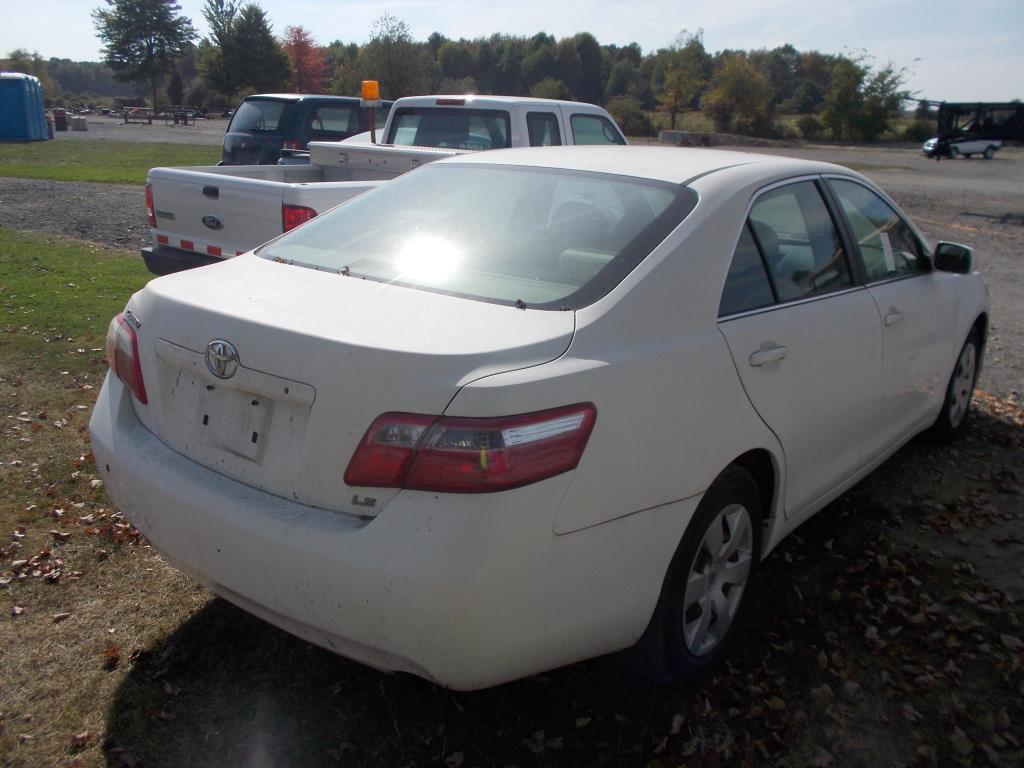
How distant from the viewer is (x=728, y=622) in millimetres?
3180

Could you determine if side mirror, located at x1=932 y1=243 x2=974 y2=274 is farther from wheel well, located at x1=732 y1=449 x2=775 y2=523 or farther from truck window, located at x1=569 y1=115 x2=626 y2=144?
truck window, located at x1=569 y1=115 x2=626 y2=144

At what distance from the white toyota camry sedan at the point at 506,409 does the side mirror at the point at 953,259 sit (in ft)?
3.61

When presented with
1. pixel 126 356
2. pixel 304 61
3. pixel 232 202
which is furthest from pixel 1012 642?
pixel 304 61

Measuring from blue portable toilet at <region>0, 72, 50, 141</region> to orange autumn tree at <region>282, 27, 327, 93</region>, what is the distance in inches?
1687

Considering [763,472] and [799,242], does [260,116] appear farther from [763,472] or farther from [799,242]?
[763,472]

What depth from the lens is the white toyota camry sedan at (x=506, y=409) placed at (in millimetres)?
2293

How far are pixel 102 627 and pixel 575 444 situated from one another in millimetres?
2056

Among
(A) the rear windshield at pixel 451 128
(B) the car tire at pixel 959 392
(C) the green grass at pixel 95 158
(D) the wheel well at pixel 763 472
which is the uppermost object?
(A) the rear windshield at pixel 451 128

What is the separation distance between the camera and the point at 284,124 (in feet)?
43.4

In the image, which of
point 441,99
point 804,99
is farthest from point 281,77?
point 441,99

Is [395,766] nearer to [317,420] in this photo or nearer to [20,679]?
[317,420]

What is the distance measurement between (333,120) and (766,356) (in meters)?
12.0

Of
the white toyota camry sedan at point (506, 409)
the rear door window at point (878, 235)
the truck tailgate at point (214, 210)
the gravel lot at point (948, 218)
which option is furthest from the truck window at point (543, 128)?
the white toyota camry sedan at point (506, 409)

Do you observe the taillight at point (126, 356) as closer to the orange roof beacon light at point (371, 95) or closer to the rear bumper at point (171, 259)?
the rear bumper at point (171, 259)
